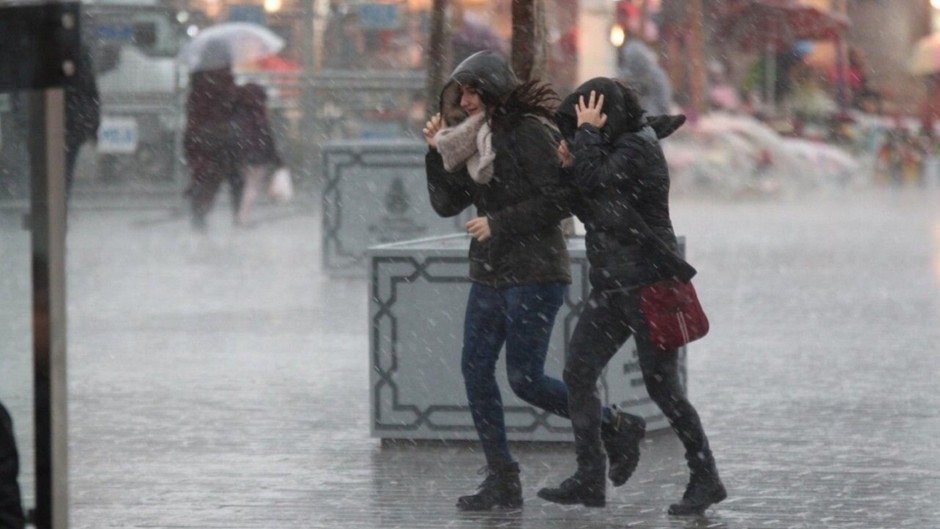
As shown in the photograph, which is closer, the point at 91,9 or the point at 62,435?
the point at 62,435

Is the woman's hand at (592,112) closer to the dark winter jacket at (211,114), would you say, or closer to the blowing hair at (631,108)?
the blowing hair at (631,108)

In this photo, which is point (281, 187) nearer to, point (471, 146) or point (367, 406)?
point (367, 406)

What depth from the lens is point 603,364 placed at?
6812 millimetres

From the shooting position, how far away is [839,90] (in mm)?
37375

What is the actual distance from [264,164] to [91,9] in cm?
434

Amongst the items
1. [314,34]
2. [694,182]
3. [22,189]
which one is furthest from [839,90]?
[22,189]

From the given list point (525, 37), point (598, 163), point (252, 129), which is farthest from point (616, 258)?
point (252, 129)

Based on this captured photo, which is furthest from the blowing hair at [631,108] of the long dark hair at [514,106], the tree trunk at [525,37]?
the tree trunk at [525,37]

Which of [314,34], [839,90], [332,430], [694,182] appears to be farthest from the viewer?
[839,90]

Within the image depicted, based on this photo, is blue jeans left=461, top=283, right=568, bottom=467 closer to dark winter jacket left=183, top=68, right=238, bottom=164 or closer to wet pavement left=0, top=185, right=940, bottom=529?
wet pavement left=0, top=185, right=940, bottom=529

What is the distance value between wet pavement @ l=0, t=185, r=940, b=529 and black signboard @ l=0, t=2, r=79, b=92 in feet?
1.90

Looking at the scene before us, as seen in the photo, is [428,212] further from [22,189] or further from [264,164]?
[22,189]

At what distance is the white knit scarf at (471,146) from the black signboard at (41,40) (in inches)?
115

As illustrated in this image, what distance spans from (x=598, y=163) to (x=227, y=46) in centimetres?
1373
